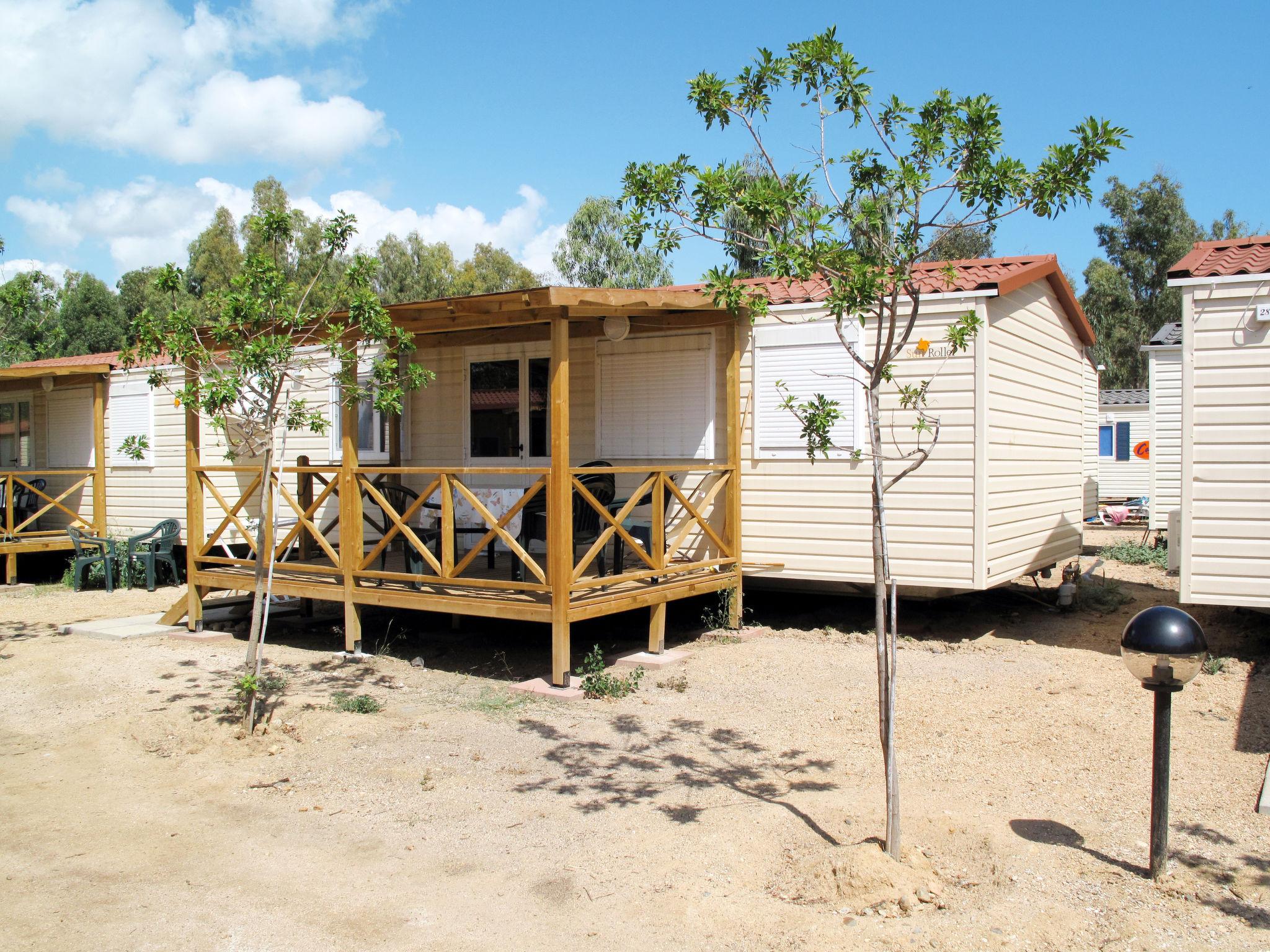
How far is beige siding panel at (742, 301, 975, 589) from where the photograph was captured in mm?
7762

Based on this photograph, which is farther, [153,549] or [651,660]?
[153,549]

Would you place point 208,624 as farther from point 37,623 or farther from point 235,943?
point 235,943

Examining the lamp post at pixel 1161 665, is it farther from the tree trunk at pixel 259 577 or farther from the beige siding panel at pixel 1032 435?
the tree trunk at pixel 259 577

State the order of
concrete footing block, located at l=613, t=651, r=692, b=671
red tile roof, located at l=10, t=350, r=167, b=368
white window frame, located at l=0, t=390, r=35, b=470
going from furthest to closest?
white window frame, located at l=0, t=390, r=35, b=470
red tile roof, located at l=10, t=350, r=167, b=368
concrete footing block, located at l=613, t=651, r=692, b=671

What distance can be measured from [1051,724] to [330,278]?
82.3 ft

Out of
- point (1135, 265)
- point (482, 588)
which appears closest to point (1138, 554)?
point (482, 588)

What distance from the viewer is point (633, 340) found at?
9.09 metres

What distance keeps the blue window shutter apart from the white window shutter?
19861mm

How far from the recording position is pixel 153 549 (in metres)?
12.4

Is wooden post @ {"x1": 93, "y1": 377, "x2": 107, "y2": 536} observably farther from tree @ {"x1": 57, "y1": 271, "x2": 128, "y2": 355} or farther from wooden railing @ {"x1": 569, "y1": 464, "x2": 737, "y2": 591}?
tree @ {"x1": 57, "y1": 271, "x2": 128, "y2": 355}

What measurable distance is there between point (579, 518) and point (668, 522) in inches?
44.5

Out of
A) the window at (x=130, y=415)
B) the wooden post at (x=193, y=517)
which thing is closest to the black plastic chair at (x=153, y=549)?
the window at (x=130, y=415)

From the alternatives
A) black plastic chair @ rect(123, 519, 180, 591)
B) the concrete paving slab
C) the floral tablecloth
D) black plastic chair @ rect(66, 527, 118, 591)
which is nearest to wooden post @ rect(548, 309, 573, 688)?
the floral tablecloth

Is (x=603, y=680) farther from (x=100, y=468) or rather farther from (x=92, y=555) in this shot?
(x=100, y=468)
